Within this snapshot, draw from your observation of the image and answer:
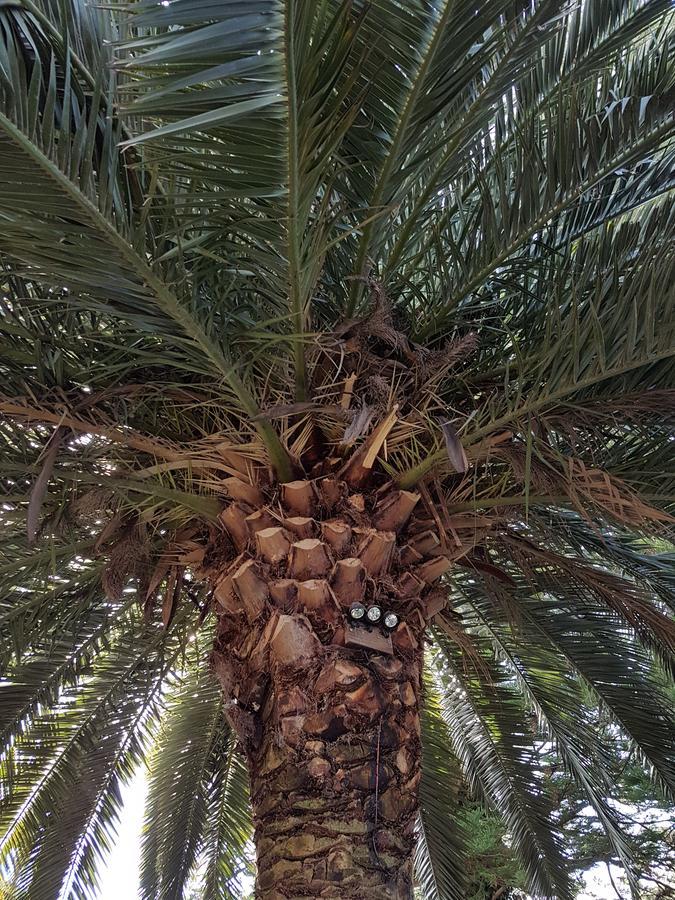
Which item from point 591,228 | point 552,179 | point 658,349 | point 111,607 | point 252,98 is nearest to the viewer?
point 252,98

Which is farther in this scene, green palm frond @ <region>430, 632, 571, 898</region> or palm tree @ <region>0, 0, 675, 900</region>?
green palm frond @ <region>430, 632, 571, 898</region>

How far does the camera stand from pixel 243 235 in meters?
2.77

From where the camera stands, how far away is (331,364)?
3.15 m

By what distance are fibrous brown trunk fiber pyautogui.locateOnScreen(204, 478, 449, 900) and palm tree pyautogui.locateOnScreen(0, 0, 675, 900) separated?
1 centimetres

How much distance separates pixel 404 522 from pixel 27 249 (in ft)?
5.20

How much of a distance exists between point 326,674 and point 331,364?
1087mm

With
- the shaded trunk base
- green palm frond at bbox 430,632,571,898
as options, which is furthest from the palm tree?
green palm frond at bbox 430,632,571,898

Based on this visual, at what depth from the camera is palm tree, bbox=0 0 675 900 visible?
2205 millimetres

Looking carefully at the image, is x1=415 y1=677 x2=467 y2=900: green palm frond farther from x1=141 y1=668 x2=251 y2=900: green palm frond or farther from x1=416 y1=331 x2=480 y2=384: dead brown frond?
x1=416 y1=331 x2=480 y2=384: dead brown frond

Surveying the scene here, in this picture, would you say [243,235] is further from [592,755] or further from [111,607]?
[592,755]

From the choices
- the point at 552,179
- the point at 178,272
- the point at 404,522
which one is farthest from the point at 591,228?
the point at 178,272

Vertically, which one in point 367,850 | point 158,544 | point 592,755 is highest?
point 158,544

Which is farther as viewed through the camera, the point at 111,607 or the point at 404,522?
the point at 111,607

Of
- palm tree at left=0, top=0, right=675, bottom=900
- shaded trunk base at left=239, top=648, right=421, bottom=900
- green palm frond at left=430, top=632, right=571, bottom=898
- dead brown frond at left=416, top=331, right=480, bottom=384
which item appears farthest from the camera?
green palm frond at left=430, top=632, right=571, bottom=898
